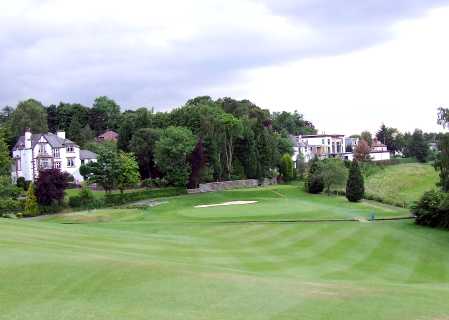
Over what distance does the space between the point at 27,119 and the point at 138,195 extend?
54.9 metres

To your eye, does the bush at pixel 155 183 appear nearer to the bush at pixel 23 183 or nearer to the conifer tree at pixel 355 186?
the bush at pixel 23 183

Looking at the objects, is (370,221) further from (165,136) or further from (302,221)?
(165,136)

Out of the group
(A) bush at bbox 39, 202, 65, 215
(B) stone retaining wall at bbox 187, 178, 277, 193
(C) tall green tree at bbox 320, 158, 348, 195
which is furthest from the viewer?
(B) stone retaining wall at bbox 187, 178, 277, 193

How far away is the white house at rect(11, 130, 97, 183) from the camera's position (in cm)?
8694

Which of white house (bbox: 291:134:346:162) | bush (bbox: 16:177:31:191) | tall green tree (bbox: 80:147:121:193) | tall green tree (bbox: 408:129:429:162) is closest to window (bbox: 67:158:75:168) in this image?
bush (bbox: 16:177:31:191)

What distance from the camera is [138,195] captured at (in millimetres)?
69812

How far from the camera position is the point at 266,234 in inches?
1361

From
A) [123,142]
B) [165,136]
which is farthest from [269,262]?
[123,142]

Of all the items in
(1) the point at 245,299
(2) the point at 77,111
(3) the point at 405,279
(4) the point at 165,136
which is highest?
(2) the point at 77,111

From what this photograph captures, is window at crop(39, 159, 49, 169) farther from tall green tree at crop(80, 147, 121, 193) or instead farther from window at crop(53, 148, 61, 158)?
tall green tree at crop(80, 147, 121, 193)

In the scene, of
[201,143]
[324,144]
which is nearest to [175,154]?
[201,143]

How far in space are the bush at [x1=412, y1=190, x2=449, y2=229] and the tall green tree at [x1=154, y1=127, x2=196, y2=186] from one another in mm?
41936

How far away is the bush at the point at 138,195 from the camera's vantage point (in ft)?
216

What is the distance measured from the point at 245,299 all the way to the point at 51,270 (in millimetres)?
5619
